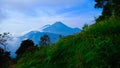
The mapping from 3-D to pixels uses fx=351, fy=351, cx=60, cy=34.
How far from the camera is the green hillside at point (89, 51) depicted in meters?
8.30

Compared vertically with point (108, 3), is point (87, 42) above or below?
below

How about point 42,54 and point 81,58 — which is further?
point 42,54

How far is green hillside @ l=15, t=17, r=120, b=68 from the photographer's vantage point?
8305 millimetres

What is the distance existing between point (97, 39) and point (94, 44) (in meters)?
0.22

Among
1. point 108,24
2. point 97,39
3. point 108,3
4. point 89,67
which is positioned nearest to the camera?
point 89,67

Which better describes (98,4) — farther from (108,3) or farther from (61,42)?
(61,42)

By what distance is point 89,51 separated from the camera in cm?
887

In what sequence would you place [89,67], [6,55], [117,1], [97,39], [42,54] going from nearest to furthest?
[89,67] < [97,39] < [42,54] < [117,1] < [6,55]

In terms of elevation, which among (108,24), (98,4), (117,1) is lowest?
(108,24)

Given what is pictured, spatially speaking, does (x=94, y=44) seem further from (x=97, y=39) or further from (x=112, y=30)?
(x=112, y=30)

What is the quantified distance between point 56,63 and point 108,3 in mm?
40308

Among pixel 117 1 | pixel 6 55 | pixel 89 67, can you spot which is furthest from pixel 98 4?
pixel 89 67

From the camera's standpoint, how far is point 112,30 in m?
9.58

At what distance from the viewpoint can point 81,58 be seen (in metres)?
8.96
